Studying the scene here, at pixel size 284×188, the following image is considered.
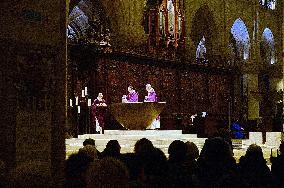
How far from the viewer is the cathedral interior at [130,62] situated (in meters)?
5.93

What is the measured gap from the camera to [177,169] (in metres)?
4.50

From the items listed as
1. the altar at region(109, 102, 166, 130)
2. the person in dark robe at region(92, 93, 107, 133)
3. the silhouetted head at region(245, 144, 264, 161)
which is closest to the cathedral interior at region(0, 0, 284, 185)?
the person in dark robe at region(92, 93, 107, 133)

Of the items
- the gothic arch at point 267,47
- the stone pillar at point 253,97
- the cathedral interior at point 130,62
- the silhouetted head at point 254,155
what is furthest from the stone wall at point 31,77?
the gothic arch at point 267,47

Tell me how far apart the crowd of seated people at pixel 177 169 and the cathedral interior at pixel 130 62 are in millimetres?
710

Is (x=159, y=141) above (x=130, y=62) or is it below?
below

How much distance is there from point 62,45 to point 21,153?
1348 millimetres

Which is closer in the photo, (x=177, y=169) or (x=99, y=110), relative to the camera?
(x=177, y=169)

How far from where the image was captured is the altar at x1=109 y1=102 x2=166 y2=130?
15.5 m

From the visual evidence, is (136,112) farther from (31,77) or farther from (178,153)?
(178,153)

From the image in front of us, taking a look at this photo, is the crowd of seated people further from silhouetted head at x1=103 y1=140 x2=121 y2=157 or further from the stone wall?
the stone wall

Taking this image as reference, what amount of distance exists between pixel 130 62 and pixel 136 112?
6.48 m

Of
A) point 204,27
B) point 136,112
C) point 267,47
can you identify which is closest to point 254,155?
point 136,112

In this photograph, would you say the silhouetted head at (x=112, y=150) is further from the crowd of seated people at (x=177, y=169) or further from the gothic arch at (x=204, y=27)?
the gothic arch at (x=204, y=27)

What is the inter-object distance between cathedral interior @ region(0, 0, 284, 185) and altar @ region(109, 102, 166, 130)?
2.48 metres
